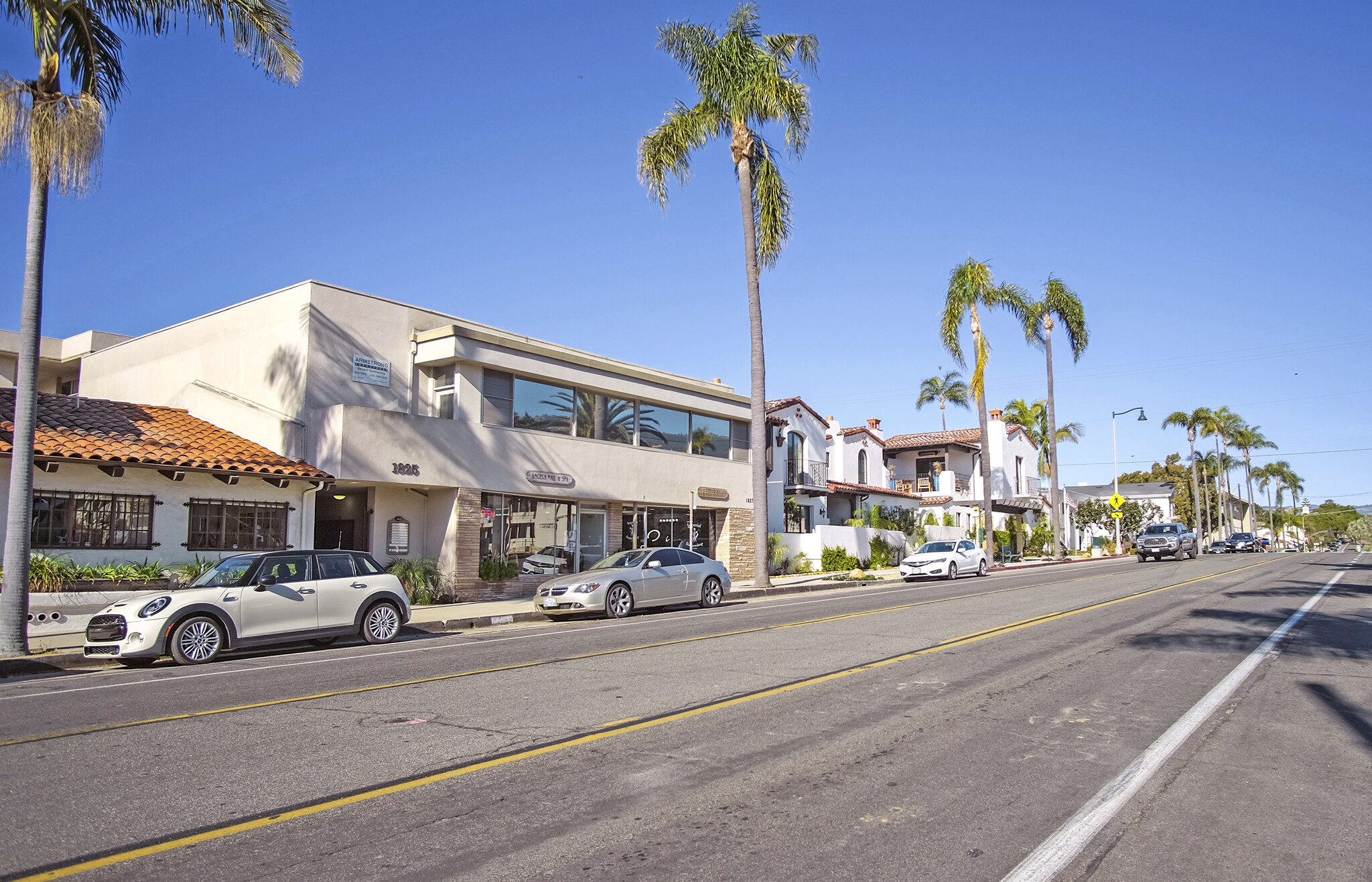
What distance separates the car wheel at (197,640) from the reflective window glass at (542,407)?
1271 centimetres

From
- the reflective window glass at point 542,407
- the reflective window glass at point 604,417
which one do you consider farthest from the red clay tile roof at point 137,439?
the reflective window glass at point 604,417

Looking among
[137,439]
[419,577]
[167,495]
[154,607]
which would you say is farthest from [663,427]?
[154,607]

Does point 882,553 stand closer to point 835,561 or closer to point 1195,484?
point 835,561

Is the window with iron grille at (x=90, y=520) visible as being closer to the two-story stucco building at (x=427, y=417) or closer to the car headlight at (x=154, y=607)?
the two-story stucco building at (x=427, y=417)

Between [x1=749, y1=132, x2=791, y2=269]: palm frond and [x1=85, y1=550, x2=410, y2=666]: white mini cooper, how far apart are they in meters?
17.3

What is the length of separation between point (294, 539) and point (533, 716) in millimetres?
14868

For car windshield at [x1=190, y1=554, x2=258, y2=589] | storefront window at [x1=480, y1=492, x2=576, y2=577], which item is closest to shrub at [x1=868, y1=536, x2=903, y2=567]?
storefront window at [x1=480, y1=492, x2=576, y2=577]

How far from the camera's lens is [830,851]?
4.69 metres

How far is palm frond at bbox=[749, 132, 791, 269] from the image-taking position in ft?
93.8

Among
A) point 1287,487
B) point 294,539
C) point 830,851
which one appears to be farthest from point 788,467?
point 1287,487

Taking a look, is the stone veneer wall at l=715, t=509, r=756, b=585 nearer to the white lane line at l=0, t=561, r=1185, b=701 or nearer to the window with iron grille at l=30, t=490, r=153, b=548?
the white lane line at l=0, t=561, r=1185, b=701

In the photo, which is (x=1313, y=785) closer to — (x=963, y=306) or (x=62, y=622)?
(x=62, y=622)

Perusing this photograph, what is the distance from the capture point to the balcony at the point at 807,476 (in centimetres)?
4034

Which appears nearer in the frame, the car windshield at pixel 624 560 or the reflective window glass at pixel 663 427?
the car windshield at pixel 624 560
